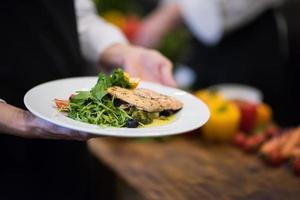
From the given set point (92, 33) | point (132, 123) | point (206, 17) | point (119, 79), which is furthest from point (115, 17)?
point (132, 123)

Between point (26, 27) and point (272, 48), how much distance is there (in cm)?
122

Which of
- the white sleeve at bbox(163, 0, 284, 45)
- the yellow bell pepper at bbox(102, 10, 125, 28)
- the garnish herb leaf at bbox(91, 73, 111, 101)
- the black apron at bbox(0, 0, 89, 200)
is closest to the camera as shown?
the garnish herb leaf at bbox(91, 73, 111, 101)

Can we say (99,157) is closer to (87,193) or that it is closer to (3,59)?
(87,193)

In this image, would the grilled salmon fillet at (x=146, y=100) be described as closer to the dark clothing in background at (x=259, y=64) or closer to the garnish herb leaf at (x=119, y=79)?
the garnish herb leaf at (x=119, y=79)

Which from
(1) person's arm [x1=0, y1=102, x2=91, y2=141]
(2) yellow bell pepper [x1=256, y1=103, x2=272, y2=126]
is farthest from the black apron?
(2) yellow bell pepper [x1=256, y1=103, x2=272, y2=126]

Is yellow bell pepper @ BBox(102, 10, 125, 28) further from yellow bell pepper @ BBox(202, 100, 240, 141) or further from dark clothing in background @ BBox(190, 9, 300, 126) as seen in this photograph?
yellow bell pepper @ BBox(202, 100, 240, 141)

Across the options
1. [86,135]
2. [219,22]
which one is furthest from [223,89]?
[86,135]

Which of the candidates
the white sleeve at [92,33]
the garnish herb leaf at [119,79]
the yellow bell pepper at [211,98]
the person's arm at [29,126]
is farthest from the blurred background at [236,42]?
the person's arm at [29,126]

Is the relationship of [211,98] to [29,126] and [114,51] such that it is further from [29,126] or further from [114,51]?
[29,126]

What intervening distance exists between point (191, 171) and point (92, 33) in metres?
0.41

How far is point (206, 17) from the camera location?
6.02 ft

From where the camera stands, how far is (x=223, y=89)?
1.59 metres

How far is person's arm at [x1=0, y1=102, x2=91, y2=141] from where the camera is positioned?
72 cm

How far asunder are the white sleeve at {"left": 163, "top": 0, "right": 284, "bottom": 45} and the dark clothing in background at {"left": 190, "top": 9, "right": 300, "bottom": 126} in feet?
0.18
